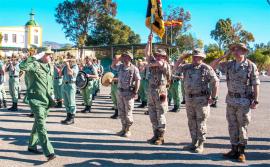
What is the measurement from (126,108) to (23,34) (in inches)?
4058

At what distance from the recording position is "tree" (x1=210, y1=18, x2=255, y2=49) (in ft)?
214

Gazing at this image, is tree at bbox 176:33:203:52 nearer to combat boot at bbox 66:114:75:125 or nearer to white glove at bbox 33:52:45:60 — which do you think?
combat boot at bbox 66:114:75:125

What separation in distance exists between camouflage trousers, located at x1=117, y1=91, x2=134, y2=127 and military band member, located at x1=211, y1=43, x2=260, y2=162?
2.61 m

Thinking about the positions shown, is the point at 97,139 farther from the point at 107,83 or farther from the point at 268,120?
the point at 268,120

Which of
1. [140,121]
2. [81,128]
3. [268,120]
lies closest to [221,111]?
[268,120]

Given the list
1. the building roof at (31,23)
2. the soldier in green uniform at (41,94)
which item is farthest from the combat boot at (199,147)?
the building roof at (31,23)

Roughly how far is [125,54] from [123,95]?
96cm

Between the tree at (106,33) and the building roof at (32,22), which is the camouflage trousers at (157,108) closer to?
the tree at (106,33)

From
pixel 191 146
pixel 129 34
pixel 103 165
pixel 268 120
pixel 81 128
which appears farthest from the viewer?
pixel 129 34

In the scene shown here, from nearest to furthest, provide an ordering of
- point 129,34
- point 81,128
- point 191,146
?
point 191,146 → point 81,128 → point 129,34

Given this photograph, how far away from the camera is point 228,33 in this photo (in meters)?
66.6

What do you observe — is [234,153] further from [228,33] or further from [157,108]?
[228,33]

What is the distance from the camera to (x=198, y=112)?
7570 mm

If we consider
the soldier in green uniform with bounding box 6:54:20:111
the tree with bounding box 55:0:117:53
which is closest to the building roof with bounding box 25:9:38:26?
the tree with bounding box 55:0:117:53
